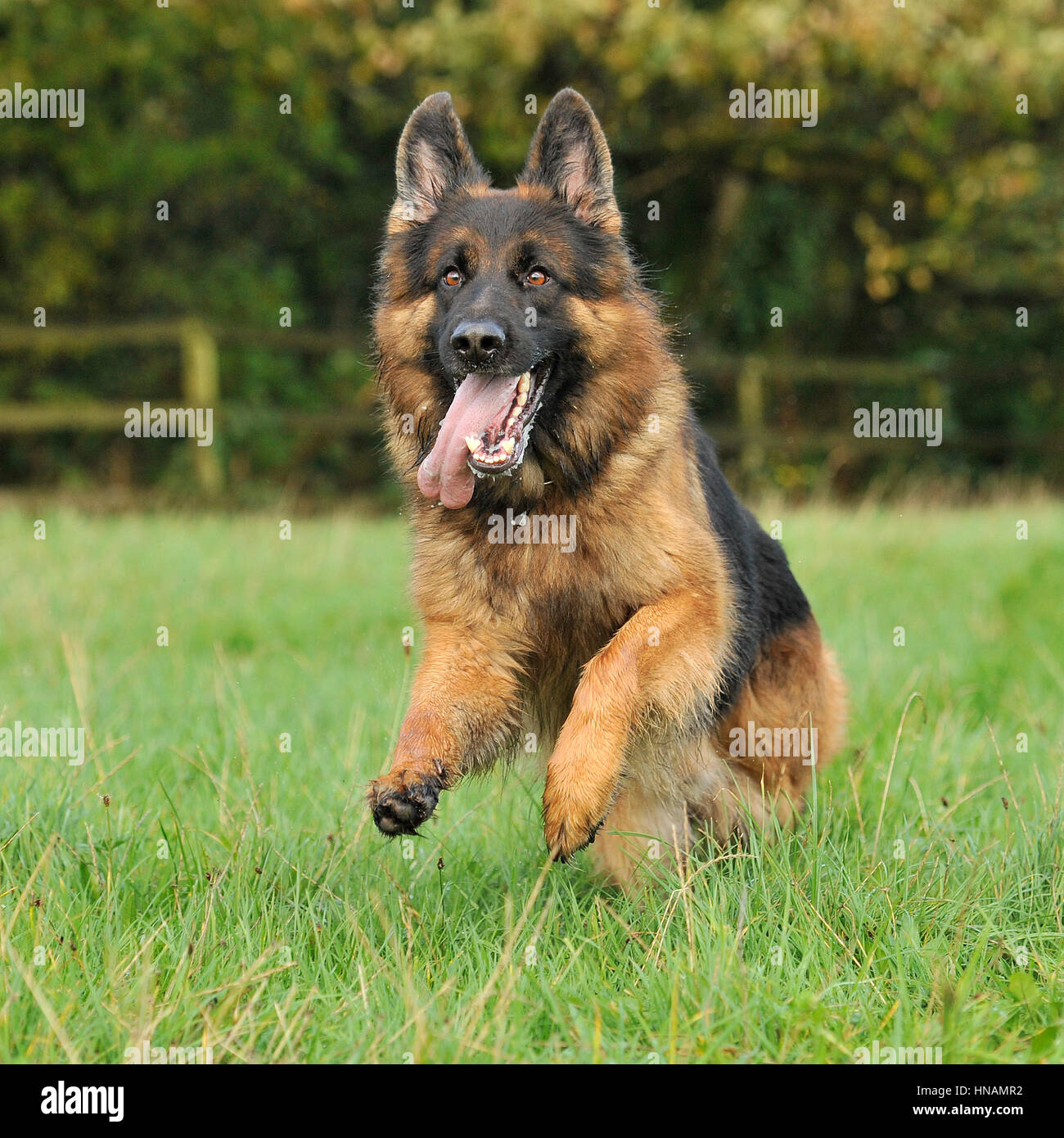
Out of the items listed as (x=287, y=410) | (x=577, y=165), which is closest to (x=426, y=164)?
(x=577, y=165)

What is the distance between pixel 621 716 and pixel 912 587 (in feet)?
18.4

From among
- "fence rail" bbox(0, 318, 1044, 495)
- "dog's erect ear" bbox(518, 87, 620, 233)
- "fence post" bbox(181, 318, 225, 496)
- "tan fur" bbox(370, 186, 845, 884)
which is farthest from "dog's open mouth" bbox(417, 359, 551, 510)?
"fence post" bbox(181, 318, 225, 496)

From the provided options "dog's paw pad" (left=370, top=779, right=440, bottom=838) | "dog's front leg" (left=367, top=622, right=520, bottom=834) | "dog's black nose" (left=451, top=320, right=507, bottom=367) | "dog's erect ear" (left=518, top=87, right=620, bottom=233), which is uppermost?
"dog's erect ear" (left=518, top=87, right=620, bottom=233)

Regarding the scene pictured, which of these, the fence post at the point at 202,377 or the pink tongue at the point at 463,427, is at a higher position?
the fence post at the point at 202,377

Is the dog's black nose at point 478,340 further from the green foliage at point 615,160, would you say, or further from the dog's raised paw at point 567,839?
the green foliage at point 615,160

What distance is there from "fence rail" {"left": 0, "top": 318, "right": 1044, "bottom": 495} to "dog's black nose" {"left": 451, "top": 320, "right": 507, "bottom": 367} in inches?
299

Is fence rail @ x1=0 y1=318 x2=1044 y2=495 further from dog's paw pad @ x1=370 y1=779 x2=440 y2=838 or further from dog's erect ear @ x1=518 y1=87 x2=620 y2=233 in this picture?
dog's paw pad @ x1=370 y1=779 x2=440 y2=838

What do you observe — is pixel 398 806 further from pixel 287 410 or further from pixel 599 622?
pixel 287 410

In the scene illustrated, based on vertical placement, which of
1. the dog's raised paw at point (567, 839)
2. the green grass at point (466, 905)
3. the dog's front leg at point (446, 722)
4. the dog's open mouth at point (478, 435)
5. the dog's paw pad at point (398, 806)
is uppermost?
the dog's open mouth at point (478, 435)

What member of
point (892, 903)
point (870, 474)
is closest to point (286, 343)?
point (870, 474)

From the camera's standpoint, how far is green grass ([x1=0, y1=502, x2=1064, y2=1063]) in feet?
8.79

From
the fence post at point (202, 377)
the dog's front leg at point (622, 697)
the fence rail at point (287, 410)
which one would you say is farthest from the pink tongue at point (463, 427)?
the fence post at point (202, 377)

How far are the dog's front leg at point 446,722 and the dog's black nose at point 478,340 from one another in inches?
30.8

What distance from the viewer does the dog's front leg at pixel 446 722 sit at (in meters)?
3.06
